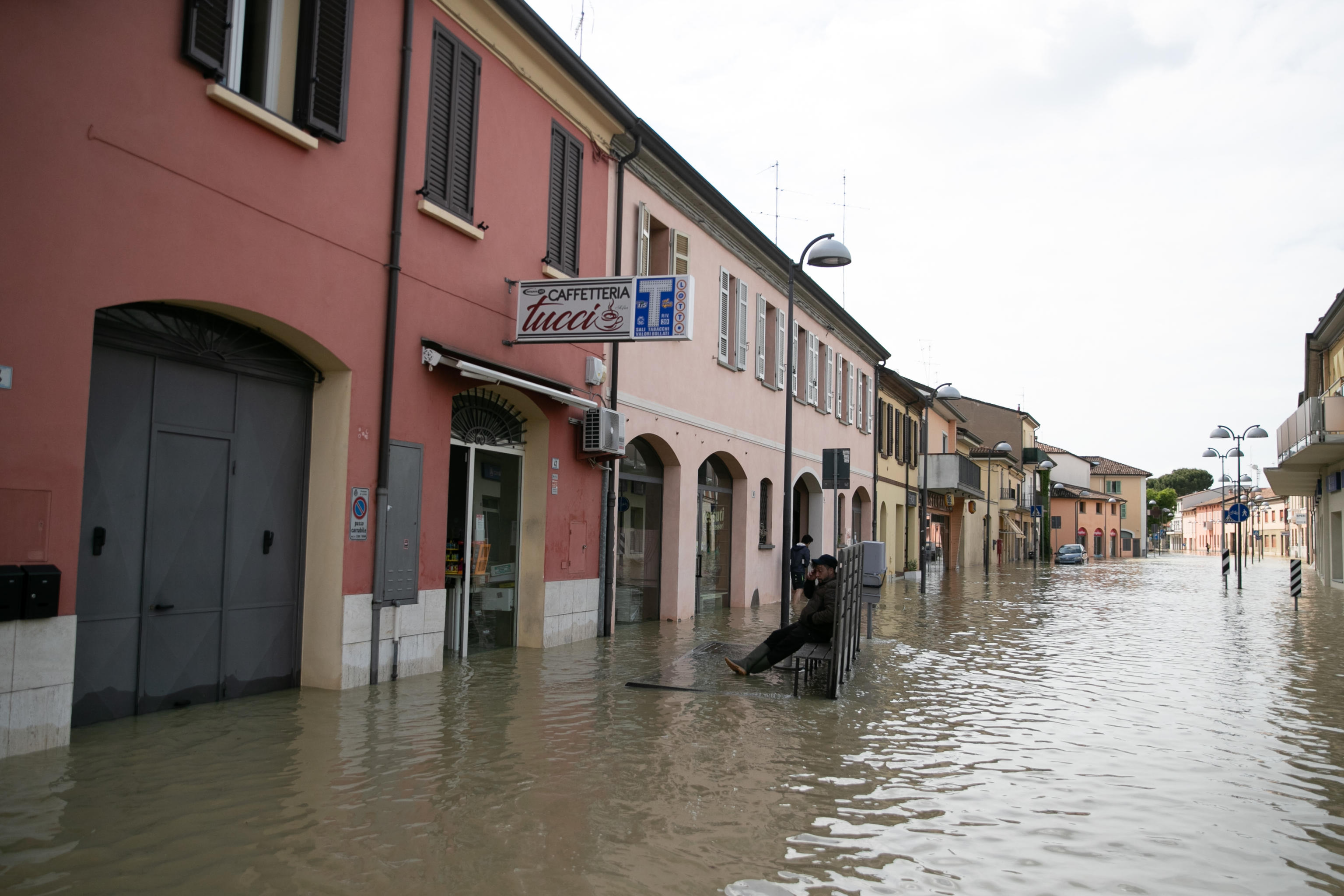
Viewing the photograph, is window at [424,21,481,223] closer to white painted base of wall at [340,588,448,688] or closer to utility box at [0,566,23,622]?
white painted base of wall at [340,588,448,688]

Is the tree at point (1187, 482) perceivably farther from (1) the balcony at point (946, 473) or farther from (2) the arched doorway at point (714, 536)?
(2) the arched doorway at point (714, 536)

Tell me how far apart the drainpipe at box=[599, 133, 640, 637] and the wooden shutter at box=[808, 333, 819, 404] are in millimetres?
11053

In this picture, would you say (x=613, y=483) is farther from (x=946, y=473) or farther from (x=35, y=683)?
(x=946, y=473)

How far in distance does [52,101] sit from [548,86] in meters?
6.64

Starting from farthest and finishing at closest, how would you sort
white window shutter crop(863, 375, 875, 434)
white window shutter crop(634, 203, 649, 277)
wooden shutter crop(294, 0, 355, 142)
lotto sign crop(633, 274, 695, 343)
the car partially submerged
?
the car partially submerged < white window shutter crop(863, 375, 875, 434) < white window shutter crop(634, 203, 649, 277) < lotto sign crop(633, 274, 695, 343) < wooden shutter crop(294, 0, 355, 142)

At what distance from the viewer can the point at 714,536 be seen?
752 inches

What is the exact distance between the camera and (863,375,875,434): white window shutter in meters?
31.2

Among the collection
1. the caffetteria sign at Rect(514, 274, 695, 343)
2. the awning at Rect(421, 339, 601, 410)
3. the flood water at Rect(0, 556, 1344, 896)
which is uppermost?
the caffetteria sign at Rect(514, 274, 695, 343)

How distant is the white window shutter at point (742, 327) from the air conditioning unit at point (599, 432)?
6665 mm

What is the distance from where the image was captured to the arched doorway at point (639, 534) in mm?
15000

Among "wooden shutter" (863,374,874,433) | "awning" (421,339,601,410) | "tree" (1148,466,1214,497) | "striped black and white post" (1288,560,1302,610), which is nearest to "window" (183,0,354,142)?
"awning" (421,339,601,410)

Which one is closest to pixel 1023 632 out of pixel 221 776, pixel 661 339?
pixel 661 339

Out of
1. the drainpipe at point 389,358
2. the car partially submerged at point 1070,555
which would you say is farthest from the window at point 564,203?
the car partially submerged at point 1070,555

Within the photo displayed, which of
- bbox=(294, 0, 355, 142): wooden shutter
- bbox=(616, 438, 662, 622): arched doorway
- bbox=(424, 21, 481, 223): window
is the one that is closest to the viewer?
bbox=(294, 0, 355, 142): wooden shutter
